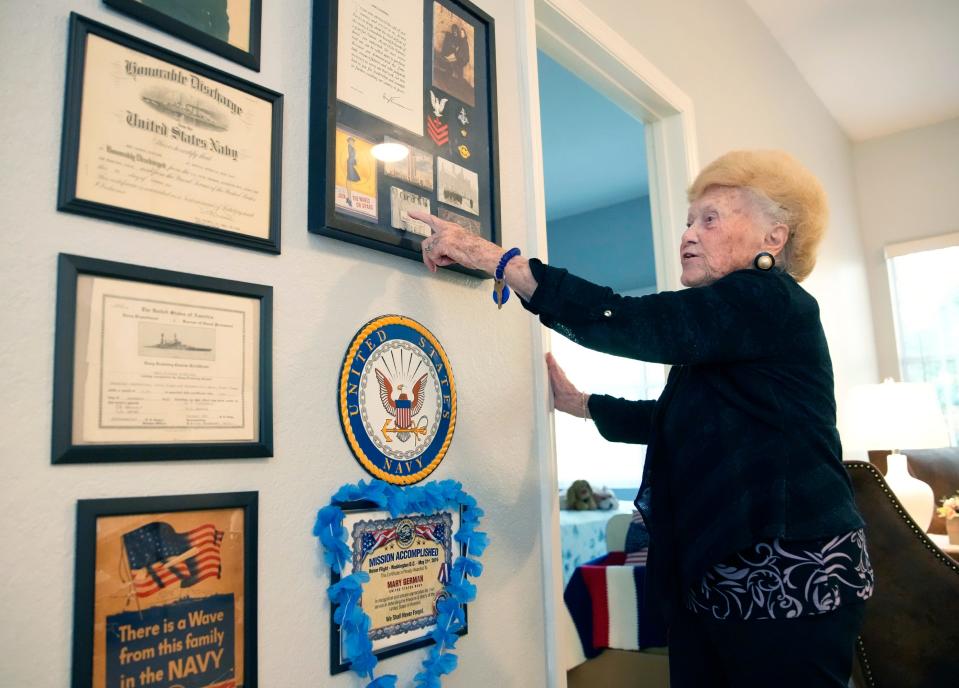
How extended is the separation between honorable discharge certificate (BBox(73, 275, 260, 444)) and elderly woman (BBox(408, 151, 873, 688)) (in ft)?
1.40

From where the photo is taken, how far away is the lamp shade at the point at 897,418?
3.35 metres

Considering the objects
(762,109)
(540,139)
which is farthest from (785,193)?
(762,109)

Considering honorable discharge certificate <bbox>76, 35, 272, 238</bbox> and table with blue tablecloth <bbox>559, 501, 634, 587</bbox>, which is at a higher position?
honorable discharge certificate <bbox>76, 35, 272, 238</bbox>

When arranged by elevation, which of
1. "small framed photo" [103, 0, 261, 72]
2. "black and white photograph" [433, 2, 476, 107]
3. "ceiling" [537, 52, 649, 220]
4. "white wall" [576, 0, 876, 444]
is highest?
"ceiling" [537, 52, 649, 220]

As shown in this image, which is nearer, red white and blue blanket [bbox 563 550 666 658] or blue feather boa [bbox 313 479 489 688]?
blue feather boa [bbox 313 479 489 688]

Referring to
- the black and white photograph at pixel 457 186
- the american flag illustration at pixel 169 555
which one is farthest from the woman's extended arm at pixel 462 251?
the american flag illustration at pixel 169 555

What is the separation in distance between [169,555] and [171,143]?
0.54 metres

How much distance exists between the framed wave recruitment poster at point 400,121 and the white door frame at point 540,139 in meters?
0.17

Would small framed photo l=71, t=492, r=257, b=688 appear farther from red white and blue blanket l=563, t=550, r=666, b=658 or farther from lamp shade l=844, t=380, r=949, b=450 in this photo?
lamp shade l=844, t=380, r=949, b=450

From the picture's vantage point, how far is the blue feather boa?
1.11 meters

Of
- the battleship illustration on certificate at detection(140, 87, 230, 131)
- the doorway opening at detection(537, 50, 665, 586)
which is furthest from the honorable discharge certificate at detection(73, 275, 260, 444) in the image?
the doorway opening at detection(537, 50, 665, 586)

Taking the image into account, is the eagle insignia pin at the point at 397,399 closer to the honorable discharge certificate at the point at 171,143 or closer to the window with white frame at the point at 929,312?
the honorable discharge certificate at the point at 171,143

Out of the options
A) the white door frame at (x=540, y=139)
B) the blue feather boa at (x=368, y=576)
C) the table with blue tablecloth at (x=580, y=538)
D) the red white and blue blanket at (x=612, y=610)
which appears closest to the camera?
the blue feather boa at (x=368, y=576)

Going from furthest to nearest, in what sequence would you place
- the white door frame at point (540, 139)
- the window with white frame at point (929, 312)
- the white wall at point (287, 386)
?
the window with white frame at point (929, 312), the white door frame at point (540, 139), the white wall at point (287, 386)
